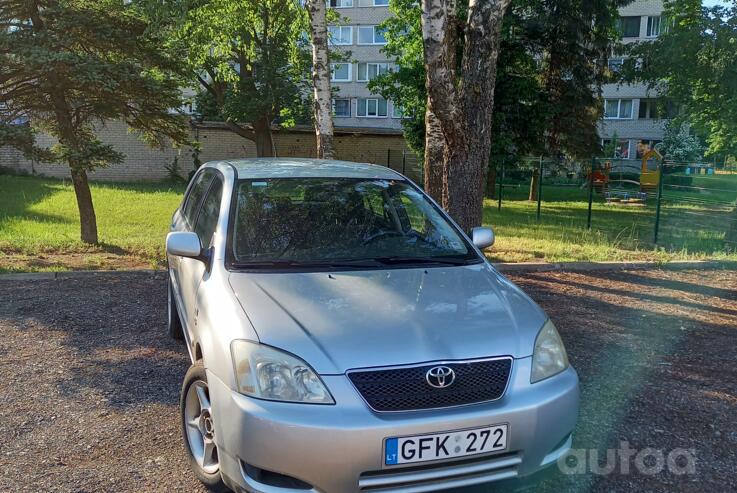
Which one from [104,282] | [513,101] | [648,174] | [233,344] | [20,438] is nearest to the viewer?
[233,344]

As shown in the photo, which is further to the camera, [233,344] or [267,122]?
[267,122]

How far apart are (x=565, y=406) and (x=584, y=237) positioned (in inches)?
388

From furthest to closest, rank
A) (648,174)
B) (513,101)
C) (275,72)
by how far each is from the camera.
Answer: (275,72) → (648,174) → (513,101)

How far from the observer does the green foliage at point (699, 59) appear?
1573 cm

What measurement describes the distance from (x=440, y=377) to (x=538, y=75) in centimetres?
2029

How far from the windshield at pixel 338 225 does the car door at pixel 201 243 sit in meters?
0.24

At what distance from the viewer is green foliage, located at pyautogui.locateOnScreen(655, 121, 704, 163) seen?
43.2 metres

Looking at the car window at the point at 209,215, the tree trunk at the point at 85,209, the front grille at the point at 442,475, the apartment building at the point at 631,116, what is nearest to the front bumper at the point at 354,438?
the front grille at the point at 442,475

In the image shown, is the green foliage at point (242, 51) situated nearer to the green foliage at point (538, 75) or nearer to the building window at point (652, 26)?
the green foliage at point (538, 75)

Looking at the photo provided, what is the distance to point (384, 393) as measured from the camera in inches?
103

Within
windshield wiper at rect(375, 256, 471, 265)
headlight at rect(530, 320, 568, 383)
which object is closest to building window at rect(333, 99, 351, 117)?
windshield wiper at rect(375, 256, 471, 265)

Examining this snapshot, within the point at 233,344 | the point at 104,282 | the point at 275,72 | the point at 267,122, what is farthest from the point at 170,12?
the point at 267,122

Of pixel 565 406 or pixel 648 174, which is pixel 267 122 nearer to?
pixel 648 174

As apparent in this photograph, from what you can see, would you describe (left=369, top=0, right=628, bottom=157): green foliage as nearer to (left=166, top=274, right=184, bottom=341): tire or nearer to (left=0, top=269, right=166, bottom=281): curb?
(left=0, top=269, right=166, bottom=281): curb
